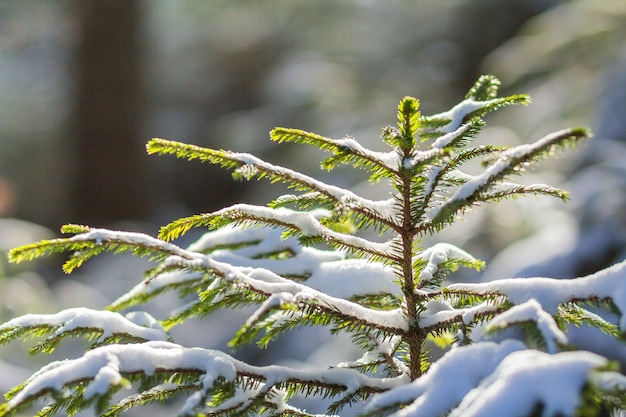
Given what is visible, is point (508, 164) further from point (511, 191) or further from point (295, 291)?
point (295, 291)

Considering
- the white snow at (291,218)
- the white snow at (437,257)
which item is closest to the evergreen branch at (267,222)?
the white snow at (291,218)

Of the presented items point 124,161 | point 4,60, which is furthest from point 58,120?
point 124,161

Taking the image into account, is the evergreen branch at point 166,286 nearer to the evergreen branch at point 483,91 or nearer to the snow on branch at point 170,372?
the snow on branch at point 170,372

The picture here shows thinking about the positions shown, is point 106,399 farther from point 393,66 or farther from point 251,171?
point 393,66

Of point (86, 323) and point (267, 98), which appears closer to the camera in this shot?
point (86, 323)

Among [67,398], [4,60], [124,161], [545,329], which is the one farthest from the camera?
[4,60]

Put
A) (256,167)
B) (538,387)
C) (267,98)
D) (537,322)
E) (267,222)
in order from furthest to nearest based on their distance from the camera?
(267,98), (267,222), (256,167), (537,322), (538,387)

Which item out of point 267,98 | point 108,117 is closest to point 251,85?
point 267,98
